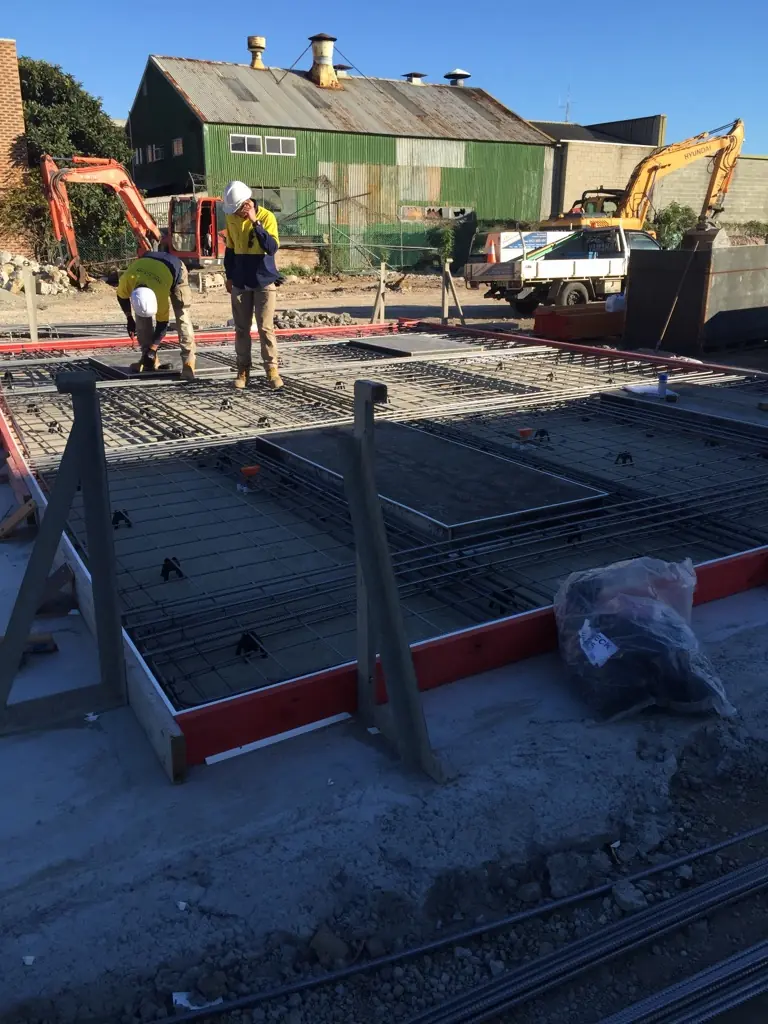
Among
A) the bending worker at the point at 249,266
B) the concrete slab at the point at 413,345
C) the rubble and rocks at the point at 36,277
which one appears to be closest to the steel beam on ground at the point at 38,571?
the bending worker at the point at 249,266

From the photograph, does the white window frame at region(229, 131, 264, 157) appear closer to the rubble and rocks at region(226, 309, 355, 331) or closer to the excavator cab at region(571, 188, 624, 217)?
the excavator cab at region(571, 188, 624, 217)

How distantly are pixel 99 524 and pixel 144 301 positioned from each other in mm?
4981

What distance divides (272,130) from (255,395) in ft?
75.3

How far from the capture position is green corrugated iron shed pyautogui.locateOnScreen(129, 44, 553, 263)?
27.2m

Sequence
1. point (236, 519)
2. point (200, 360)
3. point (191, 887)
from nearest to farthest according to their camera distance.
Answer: point (191, 887), point (236, 519), point (200, 360)

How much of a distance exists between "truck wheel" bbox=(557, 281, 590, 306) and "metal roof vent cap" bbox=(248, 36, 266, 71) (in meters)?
20.1

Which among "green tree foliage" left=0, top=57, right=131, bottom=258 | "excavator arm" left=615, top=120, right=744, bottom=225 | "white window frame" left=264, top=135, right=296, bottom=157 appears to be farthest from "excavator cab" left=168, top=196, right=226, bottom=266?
"excavator arm" left=615, top=120, right=744, bottom=225

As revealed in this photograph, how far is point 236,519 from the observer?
4723 millimetres

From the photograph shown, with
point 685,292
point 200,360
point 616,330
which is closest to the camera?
point 200,360

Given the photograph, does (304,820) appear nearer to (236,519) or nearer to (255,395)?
(236,519)

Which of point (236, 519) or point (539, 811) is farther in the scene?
point (236, 519)

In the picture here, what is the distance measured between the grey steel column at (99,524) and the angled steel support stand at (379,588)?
2.59 feet

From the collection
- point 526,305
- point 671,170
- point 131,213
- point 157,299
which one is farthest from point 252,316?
point 671,170

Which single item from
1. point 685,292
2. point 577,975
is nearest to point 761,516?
point 577,975
